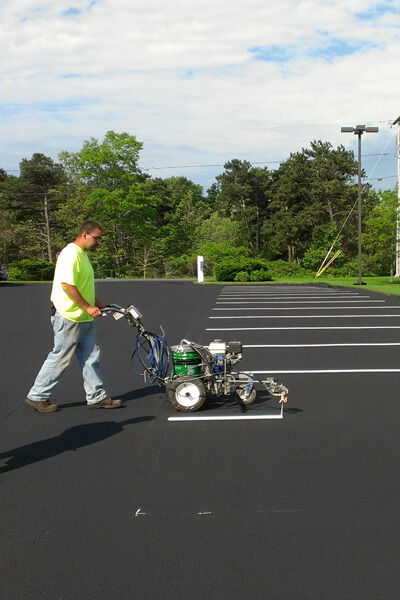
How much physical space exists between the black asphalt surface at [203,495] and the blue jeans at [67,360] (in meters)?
0.23

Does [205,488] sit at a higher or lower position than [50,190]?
lower

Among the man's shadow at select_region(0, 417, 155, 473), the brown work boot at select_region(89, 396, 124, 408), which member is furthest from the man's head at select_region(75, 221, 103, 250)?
the man's shadow at select_region(0, 417, 155, 473)

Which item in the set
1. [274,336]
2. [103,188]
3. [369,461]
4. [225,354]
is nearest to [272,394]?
[225,354]

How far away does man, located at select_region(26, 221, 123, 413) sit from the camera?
6070 mm

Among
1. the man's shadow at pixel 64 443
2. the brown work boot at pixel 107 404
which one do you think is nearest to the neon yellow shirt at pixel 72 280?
the brown work boot at pixel 107 404

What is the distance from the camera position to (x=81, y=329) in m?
6.20

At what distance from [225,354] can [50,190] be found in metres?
62.2

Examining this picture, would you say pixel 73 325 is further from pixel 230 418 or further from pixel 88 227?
pixel 230 418

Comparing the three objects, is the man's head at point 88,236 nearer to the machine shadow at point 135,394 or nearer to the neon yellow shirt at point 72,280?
the neon yellow shirt at point 72,280

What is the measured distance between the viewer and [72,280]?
6.04 meters

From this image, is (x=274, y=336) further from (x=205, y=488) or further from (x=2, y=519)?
(x=2, y=519)

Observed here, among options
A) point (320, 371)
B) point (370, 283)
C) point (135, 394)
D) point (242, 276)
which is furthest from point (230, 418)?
point (242, 276)

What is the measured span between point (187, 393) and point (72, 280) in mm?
1559

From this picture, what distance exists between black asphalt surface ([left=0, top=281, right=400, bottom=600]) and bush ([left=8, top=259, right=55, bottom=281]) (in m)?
39.0
